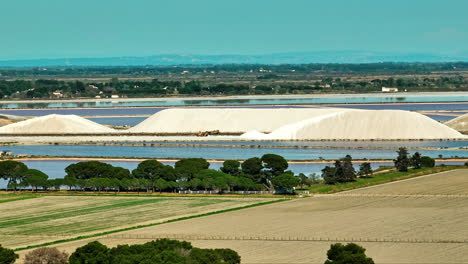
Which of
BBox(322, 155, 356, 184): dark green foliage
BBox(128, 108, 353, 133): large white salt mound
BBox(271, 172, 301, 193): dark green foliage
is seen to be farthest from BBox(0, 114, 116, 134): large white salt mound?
BBox(271, 172, 301, 193): dark green foliage

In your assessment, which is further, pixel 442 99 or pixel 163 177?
pixel 442 99

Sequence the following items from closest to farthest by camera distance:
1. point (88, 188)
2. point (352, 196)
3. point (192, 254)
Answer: point (192, 254), point (352, 196), point (88, 188)

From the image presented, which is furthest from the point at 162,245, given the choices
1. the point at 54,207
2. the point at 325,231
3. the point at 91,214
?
the point at 54,207

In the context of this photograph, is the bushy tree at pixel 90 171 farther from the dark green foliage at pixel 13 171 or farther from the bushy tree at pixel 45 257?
the bushy tree at pixel 45 257

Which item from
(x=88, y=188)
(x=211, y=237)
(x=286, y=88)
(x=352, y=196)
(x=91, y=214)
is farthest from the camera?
(x=286, y=88)

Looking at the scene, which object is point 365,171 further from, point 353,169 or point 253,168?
point 253,168

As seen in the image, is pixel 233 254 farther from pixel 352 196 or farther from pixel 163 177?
pixel 163 177

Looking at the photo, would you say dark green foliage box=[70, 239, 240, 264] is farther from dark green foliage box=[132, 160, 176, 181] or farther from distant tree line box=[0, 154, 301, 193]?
dark green foliage box=[132, 160, 176, 181]
